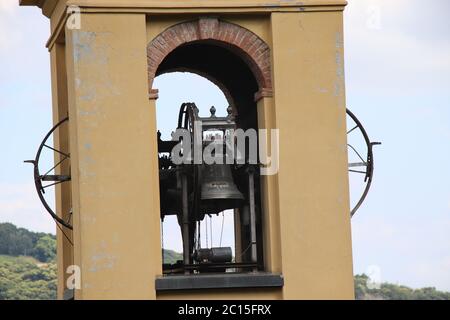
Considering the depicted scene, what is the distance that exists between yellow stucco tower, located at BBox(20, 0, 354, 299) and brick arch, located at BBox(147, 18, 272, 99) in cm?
1

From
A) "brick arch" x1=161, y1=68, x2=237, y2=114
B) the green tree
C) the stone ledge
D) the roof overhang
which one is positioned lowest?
the stone ledge

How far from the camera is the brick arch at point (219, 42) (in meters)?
15.8

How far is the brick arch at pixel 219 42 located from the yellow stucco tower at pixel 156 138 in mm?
12

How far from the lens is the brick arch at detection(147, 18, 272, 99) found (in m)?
15.8

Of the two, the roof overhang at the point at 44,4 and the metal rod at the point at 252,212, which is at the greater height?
the roof overhang at the point at 44,4

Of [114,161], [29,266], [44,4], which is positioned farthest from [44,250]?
[114,161]

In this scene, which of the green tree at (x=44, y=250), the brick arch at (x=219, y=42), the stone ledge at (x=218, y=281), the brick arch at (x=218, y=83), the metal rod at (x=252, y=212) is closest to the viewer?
the stone ledge at (x=218, y=281)

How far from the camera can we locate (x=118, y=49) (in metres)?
15.6

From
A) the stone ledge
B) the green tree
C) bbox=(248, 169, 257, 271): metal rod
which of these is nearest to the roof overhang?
bbox=(248, 169, 257, 271): metal rod

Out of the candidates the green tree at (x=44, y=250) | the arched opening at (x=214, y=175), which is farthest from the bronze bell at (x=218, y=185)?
the green tree at (x=44, y=250)

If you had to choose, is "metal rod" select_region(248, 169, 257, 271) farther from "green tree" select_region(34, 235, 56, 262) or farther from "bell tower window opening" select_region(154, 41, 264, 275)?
"green tree" select_region(34, 235, 56, 262)

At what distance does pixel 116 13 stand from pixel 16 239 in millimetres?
12405

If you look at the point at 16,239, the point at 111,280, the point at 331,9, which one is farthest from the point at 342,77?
the point at 16,239

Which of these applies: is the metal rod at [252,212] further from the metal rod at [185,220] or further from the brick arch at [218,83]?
the brick arch at [218,83]
